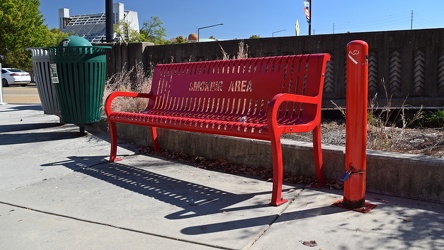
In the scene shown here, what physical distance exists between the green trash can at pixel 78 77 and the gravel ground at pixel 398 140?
324cm

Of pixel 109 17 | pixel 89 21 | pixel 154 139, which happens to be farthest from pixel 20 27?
pixel 89 21

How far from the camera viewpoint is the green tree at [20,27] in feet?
136

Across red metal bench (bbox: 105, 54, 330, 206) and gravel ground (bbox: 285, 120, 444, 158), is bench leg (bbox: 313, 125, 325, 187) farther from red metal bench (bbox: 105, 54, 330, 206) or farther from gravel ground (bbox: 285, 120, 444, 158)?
gravel ground (bbox: 285, 120, 444, 158)

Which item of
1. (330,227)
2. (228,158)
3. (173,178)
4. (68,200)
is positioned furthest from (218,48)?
(330,227)

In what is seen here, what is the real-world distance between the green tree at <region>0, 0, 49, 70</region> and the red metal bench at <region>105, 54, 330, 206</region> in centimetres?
4092

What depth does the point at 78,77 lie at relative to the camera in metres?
6.77

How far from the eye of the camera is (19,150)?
6402mm

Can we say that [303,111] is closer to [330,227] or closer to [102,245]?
[330,227]

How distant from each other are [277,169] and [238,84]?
1.53 metres

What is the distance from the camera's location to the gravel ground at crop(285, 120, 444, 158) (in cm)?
471

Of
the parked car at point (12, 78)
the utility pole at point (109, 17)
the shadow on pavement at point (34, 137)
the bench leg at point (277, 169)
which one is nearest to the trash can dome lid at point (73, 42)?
the shadow on pavement at point (34, 137)

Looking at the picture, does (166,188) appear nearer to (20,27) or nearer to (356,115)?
(356,115)

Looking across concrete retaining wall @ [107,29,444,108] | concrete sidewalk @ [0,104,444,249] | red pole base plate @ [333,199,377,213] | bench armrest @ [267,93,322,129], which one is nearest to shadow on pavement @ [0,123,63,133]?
concrete sidewalk @ [0,104,444,249]

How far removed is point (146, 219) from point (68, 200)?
989mm
